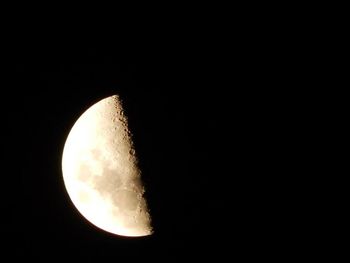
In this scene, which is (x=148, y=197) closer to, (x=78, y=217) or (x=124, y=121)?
(x=124, y=121)

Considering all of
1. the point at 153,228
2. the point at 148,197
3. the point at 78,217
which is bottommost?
the point at 153,228

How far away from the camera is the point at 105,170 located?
2.17m

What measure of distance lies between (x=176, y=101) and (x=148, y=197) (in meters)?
0.81

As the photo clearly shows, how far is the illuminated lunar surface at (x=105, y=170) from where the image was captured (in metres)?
2.17

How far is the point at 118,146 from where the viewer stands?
2.24 meters

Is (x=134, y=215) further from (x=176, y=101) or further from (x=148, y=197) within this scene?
(x=176, y=101)

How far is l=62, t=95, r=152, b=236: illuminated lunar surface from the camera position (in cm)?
217

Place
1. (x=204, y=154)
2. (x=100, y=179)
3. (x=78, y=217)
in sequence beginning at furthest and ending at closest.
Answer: (x=78, y=217) < (x=204, y=154) < (x=100, y=179)

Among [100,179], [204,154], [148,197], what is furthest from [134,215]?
[204,154]

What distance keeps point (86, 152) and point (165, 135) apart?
620 millimetres

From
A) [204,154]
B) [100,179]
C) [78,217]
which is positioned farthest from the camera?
[78,217]

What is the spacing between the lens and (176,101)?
237 cm

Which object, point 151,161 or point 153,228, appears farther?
point 153,228

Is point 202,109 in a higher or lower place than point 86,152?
higher
